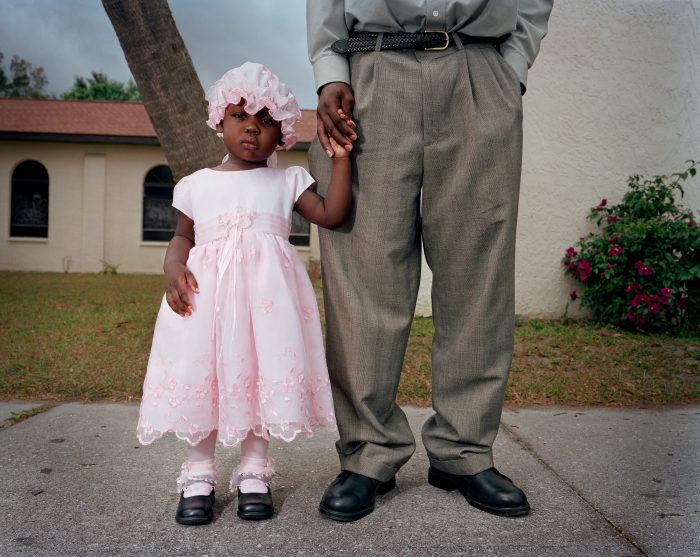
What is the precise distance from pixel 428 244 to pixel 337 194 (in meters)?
0.33

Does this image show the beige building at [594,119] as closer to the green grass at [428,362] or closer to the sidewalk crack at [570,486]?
the green grass at [428,362]

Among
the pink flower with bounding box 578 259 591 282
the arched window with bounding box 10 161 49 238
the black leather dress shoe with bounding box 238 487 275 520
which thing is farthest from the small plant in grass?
the black leather dress shoe with bounding box 238 487 275 520

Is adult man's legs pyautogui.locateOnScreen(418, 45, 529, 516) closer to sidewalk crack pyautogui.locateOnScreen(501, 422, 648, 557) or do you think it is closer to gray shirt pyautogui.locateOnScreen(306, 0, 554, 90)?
gray shirt pyautogui.locateOnScreen(306, 0, 554, 90)

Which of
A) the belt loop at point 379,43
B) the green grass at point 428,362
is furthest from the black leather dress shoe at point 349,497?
the green grass at point 428,362

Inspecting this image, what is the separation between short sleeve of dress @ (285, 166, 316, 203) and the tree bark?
7.44 feet

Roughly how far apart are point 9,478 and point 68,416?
92cm

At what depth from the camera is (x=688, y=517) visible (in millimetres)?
2021

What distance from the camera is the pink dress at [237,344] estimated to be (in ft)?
6.38

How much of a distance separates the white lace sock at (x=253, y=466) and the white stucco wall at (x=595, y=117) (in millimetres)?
3999

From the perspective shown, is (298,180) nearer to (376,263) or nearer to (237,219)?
(237,219)

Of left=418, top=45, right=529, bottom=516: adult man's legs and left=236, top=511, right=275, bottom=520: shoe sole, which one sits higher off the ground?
left=418, top=45, right=529, bottom=516: adult man's legs

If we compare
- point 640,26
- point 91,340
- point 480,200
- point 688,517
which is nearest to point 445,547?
point 688,517

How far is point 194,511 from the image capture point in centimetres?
193

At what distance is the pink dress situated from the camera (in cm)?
195
